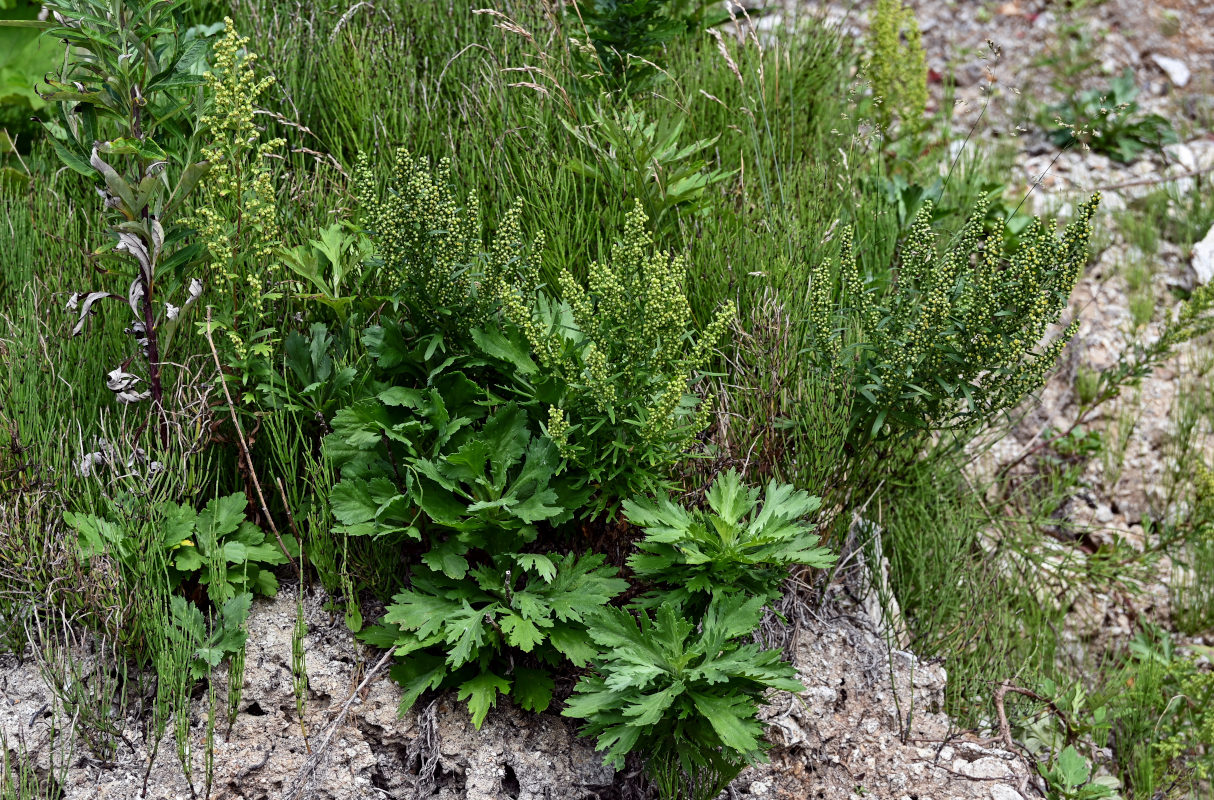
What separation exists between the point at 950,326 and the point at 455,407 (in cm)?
141

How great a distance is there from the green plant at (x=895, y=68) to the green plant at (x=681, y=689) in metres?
2.75

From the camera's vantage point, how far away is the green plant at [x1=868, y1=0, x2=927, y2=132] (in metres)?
4.32

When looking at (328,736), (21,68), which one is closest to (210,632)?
(328,736)

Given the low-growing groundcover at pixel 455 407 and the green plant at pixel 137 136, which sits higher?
the green plant at pixel 137 136

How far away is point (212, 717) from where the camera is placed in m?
2.27

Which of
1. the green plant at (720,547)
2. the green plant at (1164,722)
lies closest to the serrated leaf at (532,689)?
the green plant at (720,547)

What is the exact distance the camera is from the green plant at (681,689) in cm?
218

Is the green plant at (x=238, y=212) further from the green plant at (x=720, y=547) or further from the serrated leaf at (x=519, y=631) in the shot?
the green plant at (x=720, y=547)

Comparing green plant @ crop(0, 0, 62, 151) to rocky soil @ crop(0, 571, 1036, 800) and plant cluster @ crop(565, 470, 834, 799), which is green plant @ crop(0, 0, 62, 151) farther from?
plant cluster @ crop(565, 470, 834, 799)

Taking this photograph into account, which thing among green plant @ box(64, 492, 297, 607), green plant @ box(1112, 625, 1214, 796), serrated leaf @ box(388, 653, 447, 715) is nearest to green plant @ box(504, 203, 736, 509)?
serrated leaf @ box(388, 653, 447, 715)

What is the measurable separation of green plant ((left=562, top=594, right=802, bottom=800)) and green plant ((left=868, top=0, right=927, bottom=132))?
2.75 metres

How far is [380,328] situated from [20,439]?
38.3 inches

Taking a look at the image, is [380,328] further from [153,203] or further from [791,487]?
[791,487]

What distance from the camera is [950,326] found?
2.71 meters
